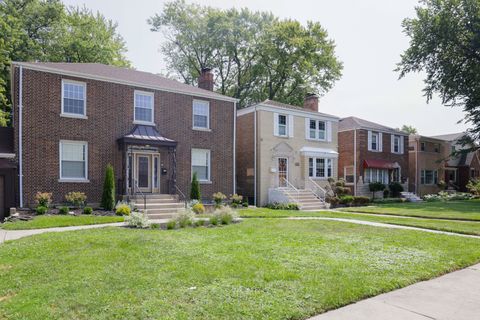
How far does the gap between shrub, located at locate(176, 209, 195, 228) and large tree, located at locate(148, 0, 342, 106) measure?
1024 inches

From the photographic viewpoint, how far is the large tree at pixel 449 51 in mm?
27281

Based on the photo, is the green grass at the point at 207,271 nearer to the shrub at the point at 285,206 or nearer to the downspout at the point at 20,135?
the downspout at the point at 20,135

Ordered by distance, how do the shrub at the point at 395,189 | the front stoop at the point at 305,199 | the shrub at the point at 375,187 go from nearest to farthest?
the front stoop at the point at 305,199 → the shrub at the point at 375,187 → the shrub at the point at 395,189

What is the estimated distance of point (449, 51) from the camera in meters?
29.2

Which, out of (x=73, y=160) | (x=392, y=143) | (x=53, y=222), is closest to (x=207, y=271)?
(x=53, y=222)

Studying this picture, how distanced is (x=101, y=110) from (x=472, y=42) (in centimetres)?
2787

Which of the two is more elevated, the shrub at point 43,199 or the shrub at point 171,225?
the shrub at point 43,199

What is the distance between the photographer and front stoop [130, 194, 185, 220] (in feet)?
48.6

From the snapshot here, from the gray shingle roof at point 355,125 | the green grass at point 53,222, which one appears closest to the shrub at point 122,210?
the green grass at point 53,222

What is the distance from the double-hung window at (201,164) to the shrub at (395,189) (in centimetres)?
1783

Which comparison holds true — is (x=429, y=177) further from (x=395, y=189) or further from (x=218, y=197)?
(x=218, y=197)

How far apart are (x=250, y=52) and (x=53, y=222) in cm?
2989

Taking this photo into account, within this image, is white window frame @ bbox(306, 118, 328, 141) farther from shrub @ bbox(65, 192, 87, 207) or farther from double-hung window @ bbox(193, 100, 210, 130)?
shrub @ bbox(65, 192, 87, 207)

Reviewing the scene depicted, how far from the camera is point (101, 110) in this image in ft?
53.2
